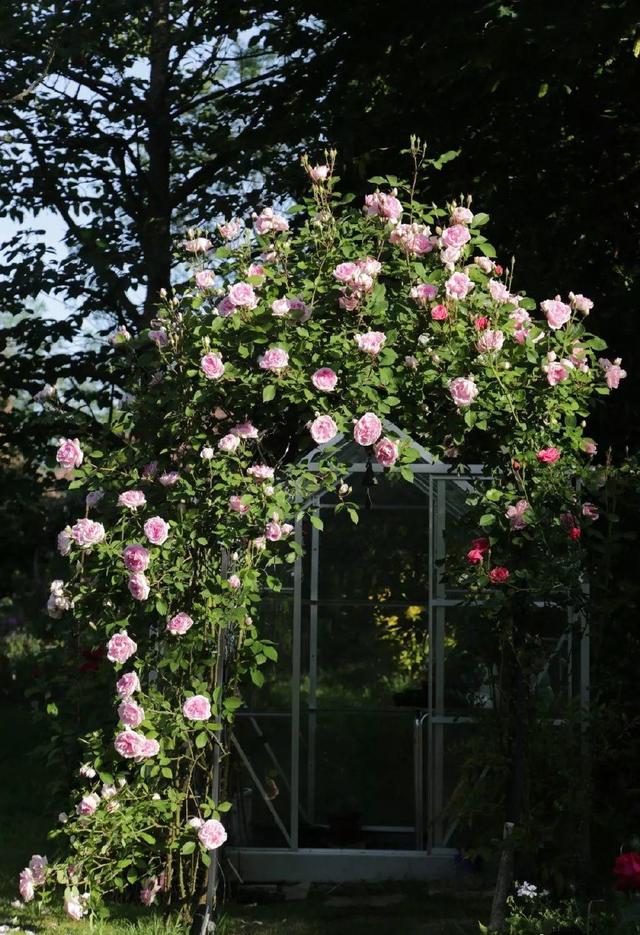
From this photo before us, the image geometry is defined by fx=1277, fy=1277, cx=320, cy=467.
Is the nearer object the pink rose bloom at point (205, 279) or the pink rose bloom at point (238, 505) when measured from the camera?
the pink rose bloom at point (238, 505)

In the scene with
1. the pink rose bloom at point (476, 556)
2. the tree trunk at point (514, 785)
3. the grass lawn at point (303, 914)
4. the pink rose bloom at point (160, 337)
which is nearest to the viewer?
the pink rose bloom at point (160, 337)

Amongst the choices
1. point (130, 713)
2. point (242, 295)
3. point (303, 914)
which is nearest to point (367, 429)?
point (242, 295)

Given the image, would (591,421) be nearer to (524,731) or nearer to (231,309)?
(524,731)

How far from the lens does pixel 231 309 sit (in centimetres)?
531

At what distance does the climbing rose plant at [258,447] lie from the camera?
17.4 feet

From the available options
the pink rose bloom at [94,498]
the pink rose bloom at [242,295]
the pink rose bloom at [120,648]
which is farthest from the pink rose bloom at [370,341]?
the pink rose bloom at [120,648]

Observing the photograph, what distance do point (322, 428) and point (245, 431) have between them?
38 centimetres

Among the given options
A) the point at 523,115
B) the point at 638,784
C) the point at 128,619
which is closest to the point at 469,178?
the point at 523,115

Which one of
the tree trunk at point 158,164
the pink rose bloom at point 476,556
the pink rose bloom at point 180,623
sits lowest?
A: the pink rose bloom at point 180,623

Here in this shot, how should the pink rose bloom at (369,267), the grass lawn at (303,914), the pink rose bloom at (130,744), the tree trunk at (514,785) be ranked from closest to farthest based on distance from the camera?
the pink rose bloom at (130,744) < the pink rose bloom at (369,267) < the tree trunk at (514,785) < the grass lawn at (303,914)

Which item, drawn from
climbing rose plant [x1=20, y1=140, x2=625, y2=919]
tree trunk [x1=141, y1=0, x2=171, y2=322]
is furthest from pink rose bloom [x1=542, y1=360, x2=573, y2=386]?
tree trunk [x1=141, y1=0, x2=171, y2=322]

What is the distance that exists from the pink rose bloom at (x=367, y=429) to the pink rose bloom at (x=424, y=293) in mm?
528

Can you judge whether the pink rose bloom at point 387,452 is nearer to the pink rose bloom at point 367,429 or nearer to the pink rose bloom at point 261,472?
the pink rose bloom at point 367,429

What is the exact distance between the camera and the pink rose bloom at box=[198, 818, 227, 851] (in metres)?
5.29
